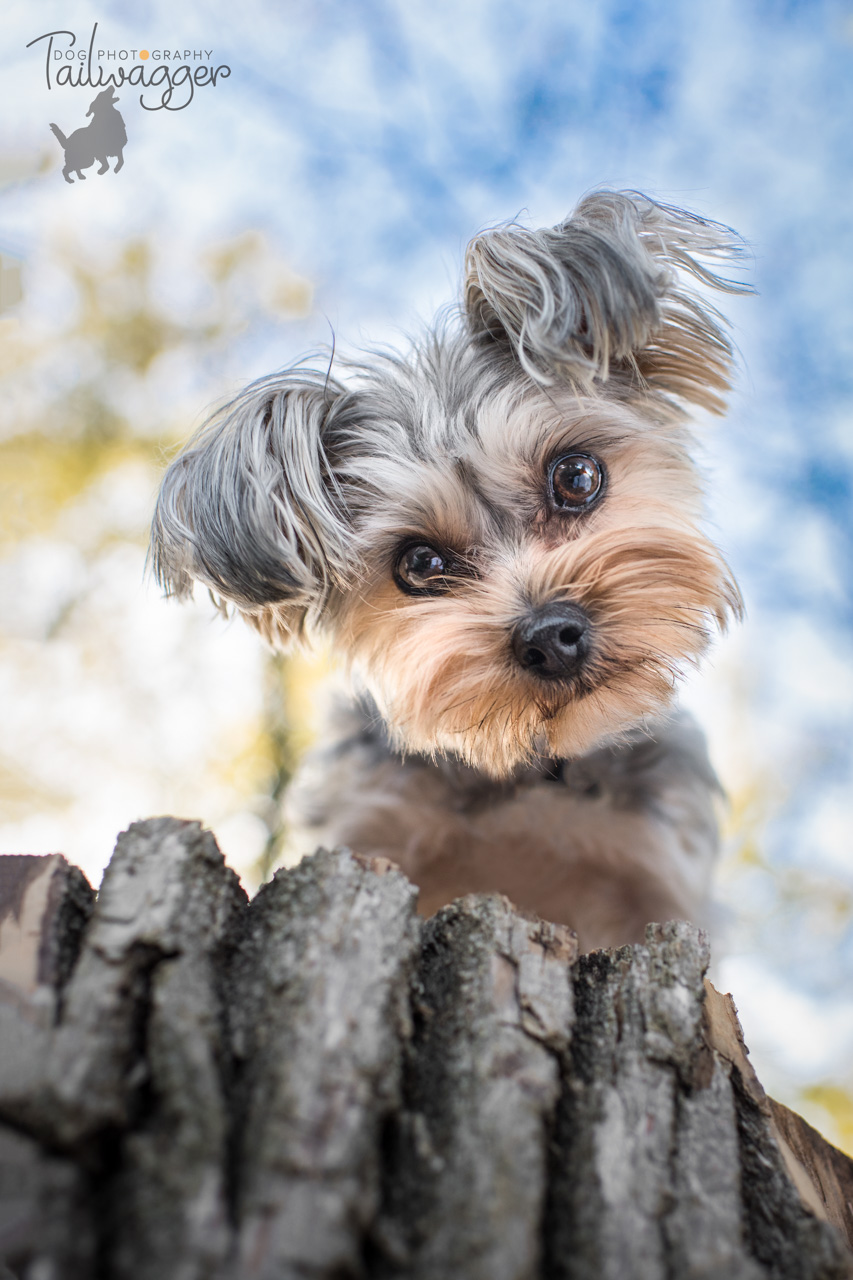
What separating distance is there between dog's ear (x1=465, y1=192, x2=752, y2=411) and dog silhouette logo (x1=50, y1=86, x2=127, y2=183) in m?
3.49

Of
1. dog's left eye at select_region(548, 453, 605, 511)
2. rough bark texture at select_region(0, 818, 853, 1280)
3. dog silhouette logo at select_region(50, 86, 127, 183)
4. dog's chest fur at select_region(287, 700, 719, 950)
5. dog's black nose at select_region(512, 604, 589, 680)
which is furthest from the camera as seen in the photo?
dog silhouette logo at select_region(50, 86, 127, 183)

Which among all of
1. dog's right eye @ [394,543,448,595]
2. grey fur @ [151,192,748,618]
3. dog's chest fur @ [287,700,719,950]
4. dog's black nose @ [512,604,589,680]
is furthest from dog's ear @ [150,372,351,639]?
dog's chest fur @ [287,700,719,950]

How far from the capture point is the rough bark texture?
4.16ft

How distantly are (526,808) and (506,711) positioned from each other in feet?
2.74

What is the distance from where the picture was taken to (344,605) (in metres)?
4.18

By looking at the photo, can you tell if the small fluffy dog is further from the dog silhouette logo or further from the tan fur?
the dog silhouette logo

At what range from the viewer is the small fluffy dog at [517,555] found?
345 cm

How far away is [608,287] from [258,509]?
164 cm

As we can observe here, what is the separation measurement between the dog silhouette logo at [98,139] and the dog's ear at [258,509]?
3248mm

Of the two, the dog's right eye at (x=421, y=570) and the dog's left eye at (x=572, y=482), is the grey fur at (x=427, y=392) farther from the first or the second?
the dog's left eye at (x=572, y=482)

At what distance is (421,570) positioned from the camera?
3.91 m

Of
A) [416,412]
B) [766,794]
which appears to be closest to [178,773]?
[416,412]

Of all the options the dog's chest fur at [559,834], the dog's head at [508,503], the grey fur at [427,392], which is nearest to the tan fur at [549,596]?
the dog's head at [508,503]

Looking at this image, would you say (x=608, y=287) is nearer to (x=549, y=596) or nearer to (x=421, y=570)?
(x=549, y=596)
